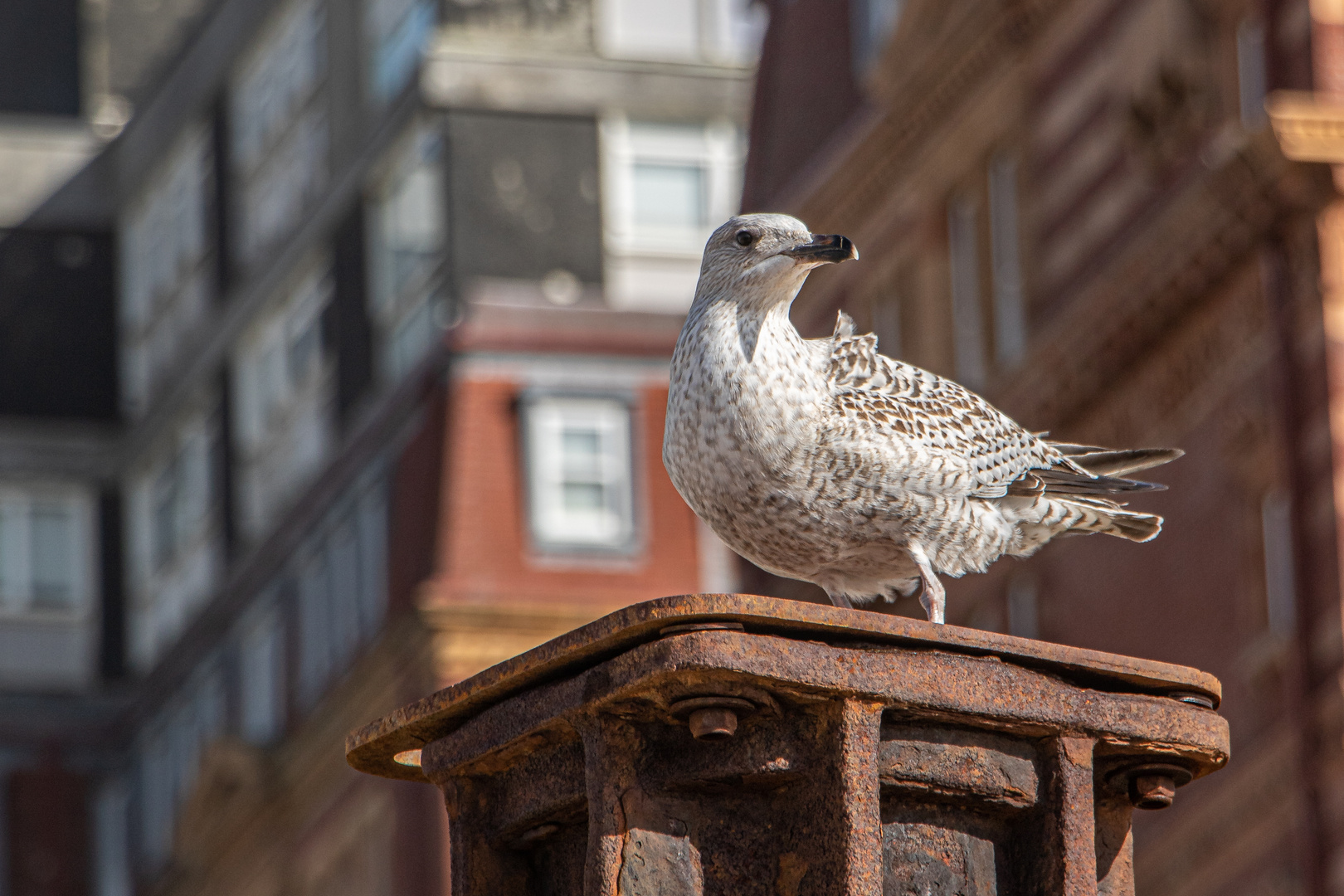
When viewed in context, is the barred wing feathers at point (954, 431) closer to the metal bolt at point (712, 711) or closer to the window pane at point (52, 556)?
the metal bolt at point (712, 711)

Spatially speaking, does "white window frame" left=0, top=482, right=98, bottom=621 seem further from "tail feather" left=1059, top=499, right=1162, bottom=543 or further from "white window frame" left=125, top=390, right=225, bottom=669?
"tail feather" left=1059, top=499, right=1162, bottom=543

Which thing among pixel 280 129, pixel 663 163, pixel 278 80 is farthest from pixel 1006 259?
pixel 278 80

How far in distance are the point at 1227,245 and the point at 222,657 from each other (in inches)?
1250

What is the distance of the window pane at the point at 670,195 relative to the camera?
1847 inches

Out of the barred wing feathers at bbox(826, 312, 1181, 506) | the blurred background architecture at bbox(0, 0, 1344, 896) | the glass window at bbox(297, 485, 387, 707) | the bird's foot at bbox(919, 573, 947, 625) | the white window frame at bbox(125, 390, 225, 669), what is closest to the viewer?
the bird's foot at bbox(919, 573, 947, 625)

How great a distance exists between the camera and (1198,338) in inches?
965

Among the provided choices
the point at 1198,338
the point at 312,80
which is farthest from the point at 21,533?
the point at 1198,338

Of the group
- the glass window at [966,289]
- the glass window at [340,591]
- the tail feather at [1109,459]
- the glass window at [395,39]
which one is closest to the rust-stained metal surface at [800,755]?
the tail feather at [1109,459]

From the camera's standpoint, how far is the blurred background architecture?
23297 mm

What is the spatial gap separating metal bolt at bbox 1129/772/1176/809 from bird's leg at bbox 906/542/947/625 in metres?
1.43

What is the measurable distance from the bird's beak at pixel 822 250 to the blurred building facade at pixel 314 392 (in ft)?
102

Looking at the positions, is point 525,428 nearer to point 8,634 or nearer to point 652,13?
point 652,13

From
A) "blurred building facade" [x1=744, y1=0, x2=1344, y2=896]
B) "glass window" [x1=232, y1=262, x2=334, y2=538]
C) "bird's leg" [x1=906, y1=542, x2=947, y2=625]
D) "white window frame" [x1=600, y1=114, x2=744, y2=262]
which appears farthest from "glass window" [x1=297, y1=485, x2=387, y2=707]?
"bird's leg" [x1=906, y1=542, x2=947, y2=625]

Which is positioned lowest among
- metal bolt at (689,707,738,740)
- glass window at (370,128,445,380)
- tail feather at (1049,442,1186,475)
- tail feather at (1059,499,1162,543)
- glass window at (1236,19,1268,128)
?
metal bolt at (689,707,738,740)
